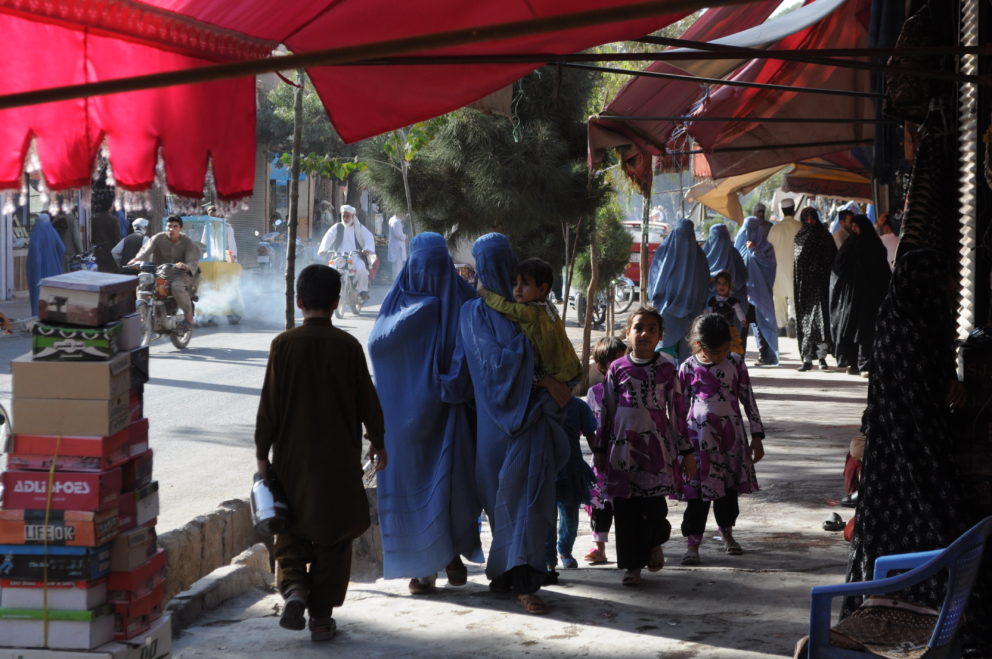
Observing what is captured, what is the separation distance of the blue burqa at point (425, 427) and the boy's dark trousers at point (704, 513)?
44.9 inches

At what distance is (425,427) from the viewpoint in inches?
214

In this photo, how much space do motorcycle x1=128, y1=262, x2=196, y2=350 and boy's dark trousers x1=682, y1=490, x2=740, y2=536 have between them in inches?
375

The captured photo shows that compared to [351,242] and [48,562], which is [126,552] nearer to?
[48,562]

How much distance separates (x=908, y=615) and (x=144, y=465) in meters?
2.38

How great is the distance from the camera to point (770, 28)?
6910 millimetres

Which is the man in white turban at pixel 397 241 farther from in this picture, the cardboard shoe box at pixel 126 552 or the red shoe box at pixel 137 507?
the cardboard shoe box at pixel 126 552

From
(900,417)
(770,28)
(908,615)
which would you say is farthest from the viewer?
(770,28)

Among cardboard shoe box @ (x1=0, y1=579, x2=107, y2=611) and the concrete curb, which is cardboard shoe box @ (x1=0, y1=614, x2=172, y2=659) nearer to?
cardboard shoe box @ (x1=0, y1=579, x2=107, y2=611)

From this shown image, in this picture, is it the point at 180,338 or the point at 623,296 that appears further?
the point at 623,296

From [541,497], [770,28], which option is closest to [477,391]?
[541,497]

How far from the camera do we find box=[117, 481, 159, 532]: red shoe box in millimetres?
3730

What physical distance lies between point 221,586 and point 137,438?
1.56 meters

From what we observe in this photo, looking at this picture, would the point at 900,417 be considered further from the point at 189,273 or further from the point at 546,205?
the point at 189,273

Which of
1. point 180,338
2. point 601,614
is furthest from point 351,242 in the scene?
point 601,614
